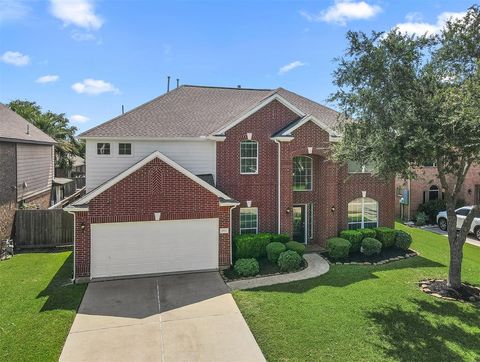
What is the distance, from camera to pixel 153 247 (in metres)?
13.0

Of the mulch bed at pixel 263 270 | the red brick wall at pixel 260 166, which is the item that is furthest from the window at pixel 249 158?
the mulch bed at pixel 263 270

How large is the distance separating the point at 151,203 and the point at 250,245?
14.9 feet

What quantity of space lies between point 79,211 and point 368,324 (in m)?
10.2

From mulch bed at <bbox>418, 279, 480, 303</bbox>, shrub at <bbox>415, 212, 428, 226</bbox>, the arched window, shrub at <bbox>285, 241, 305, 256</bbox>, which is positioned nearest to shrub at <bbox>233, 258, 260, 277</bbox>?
shrub at <bbox>285, 241, 305, 256</bbox>

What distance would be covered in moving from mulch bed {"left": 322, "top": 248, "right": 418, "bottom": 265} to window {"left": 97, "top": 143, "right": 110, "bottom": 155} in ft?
36.4

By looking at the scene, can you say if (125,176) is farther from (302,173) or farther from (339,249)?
(339,249)

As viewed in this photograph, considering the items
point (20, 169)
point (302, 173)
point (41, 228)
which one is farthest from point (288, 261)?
point (20, 169)

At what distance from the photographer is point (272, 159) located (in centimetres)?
1625

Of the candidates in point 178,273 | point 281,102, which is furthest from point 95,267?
point 281,102

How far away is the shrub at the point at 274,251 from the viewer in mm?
13969

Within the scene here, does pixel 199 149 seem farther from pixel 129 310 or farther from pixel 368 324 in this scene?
pixel 368 324

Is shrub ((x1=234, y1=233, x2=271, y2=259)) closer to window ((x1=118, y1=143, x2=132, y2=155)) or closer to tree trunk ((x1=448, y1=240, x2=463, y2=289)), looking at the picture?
window ((x1=118, y1=143, x2=132, y2=155))

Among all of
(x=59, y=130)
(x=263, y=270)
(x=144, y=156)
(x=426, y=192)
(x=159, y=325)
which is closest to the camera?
(x=159, y=325)

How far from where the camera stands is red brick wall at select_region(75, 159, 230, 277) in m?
12.4
